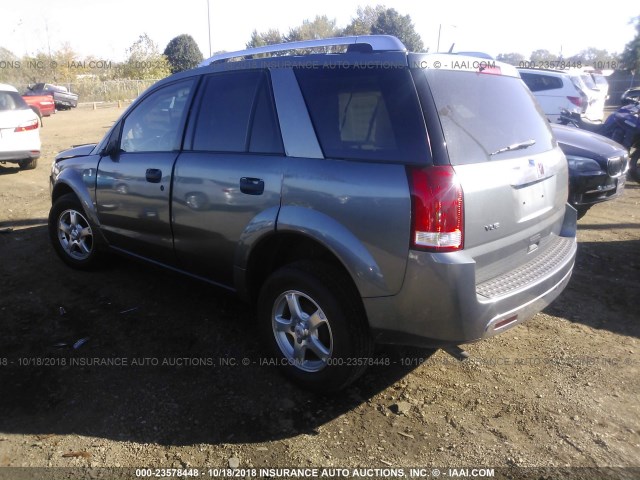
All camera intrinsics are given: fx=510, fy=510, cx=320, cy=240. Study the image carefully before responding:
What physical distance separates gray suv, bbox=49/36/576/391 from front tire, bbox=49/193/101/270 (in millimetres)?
1343

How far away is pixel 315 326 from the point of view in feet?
9.78

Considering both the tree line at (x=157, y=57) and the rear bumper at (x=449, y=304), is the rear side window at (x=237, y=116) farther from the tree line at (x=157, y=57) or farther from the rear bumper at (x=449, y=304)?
the tree line at (x=157, y=57)

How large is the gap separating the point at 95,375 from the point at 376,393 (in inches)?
71.7

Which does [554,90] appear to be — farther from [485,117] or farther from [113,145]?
[113,145]

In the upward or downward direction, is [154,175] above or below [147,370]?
above

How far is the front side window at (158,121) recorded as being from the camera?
384cm

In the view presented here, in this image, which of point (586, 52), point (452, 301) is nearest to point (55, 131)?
point (452, 301)

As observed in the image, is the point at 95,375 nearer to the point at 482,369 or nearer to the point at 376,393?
the point at 376,393

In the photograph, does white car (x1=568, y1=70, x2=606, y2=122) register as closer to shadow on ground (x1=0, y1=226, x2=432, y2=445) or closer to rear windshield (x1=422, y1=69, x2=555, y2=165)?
rear windshield (x1=422, y1=69, x2=555, y2=165)

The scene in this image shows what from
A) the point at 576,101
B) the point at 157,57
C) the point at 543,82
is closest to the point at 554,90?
the point at 543,82

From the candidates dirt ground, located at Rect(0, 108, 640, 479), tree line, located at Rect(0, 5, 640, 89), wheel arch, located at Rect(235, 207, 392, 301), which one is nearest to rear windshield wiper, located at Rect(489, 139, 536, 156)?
wheel arch, located at Rect(235, 207, 392, 301)

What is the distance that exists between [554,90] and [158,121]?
12434 millimetres

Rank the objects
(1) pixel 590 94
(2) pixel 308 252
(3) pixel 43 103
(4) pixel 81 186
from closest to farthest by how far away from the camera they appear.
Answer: (2) pixel 308 252
(4) pixel 81 186
(1) pixel 590 94
(3) pixel 43 103

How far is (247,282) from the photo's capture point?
11.1ft
